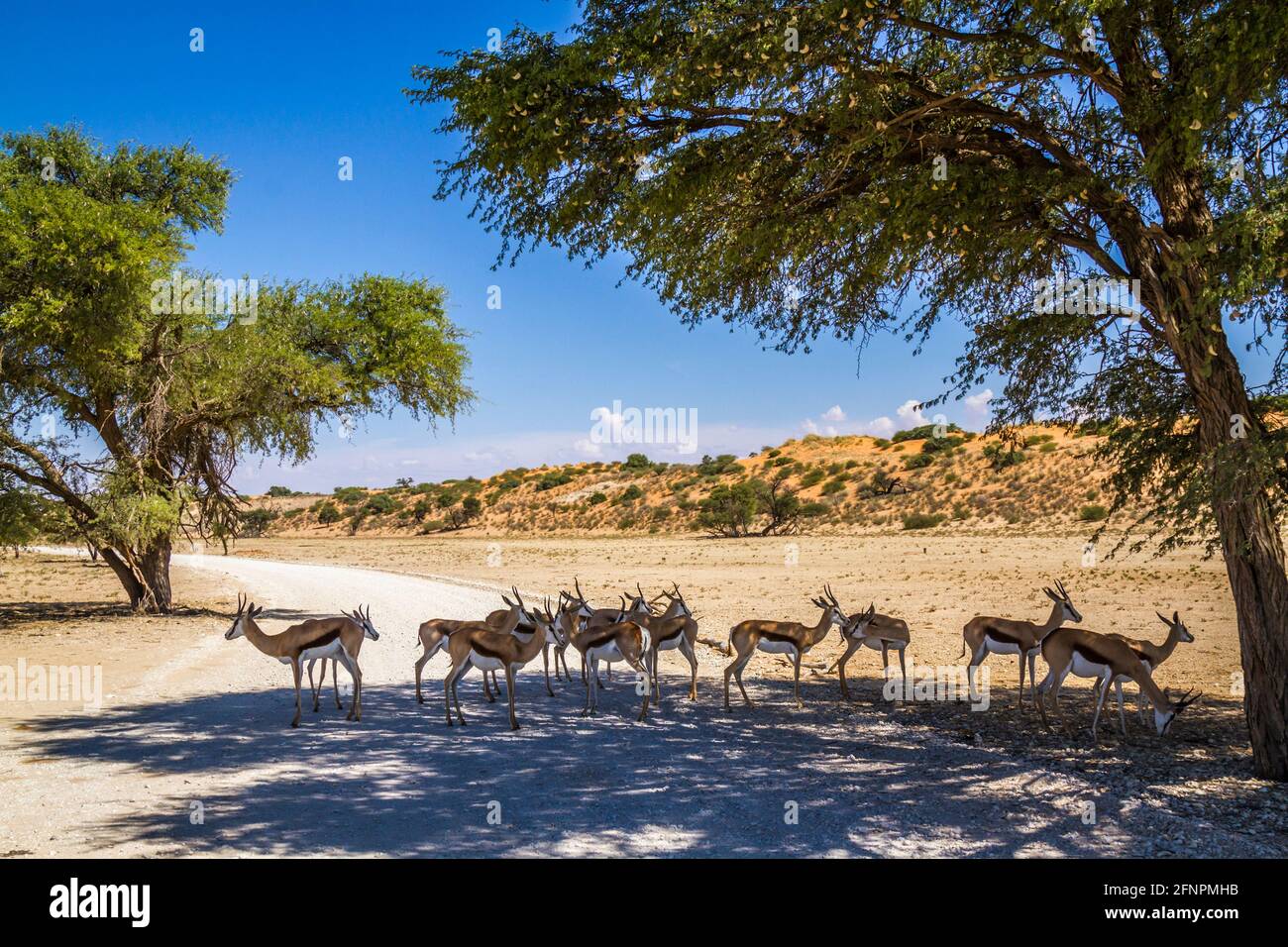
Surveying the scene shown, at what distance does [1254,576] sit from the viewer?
29.2 feet

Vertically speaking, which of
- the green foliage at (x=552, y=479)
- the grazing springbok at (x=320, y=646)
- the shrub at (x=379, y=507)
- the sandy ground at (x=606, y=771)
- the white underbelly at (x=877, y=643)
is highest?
the green foliage at (x=552, y=479)

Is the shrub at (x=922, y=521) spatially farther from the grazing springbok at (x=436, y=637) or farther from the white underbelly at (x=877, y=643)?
the grazing springbok at (x=436, y=637)

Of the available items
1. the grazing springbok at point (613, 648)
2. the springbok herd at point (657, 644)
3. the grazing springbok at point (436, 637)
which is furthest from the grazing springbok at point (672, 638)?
the grazing springbok at point (436, 637)

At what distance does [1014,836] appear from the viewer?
7.00m

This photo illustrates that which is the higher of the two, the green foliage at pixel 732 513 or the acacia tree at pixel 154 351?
the acacia tree at pixel 154 351

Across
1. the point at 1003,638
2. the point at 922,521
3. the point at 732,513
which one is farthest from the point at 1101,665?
the point at 732,513

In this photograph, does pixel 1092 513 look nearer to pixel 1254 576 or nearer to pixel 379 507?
pixel 1254 576

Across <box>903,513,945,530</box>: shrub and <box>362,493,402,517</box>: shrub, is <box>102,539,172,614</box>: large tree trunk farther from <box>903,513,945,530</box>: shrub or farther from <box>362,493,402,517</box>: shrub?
<box>362,493,402,517</box>: shrub

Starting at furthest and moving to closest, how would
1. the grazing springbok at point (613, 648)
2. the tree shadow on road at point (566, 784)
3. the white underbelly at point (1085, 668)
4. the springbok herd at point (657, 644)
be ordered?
the grazing springbok at point (613, 648), the springbok herd at point (657, 644), the white underbelly at point (1085, 668), the tree shadow on road at point (566, 784)

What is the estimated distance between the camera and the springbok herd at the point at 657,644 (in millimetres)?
10410

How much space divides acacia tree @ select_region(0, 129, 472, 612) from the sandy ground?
4.65 metres

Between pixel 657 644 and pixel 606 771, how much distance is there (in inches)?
149

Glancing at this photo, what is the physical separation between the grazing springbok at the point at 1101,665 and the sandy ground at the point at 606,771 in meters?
0.44
